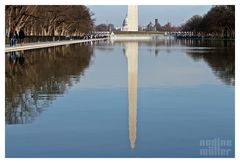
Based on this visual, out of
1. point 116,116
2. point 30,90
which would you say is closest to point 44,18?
point 30,90

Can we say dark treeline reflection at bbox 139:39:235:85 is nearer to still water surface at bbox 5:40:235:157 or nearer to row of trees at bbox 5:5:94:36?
still water surface at bbox 5:40:235:157

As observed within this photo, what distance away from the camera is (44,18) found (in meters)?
73.6

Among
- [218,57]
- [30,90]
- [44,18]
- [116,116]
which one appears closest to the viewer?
[116,116]

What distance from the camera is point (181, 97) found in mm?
13453

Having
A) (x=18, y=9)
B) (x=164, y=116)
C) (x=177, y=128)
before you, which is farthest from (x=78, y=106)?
(x=18, y=9)

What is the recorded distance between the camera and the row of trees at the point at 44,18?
55.1m

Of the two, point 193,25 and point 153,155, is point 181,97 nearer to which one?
point 153,155

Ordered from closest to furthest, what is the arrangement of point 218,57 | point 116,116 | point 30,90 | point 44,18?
point 116,116
point 30,90
point 218,57
point 44,18

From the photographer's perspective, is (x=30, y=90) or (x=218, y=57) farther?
(x=218, y=57)

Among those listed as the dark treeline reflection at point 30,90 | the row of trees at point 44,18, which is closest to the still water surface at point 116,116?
the dark treeline reflection at point 30,90

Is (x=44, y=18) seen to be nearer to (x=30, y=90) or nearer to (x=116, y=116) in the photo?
(x=30, y=90)

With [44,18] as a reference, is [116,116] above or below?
below

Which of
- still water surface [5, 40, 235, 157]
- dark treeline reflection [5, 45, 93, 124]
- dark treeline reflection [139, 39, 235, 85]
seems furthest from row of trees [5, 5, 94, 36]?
still water surface [5, 40, 235, 157]
